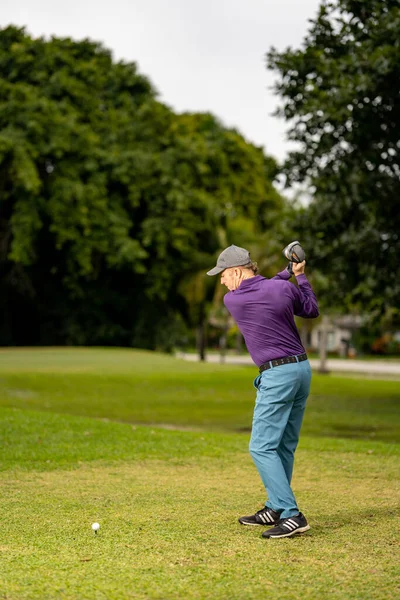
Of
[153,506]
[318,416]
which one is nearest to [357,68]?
[318,416]

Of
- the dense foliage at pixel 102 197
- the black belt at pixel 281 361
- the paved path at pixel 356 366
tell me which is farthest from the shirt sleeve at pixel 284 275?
the paved path at pixel 356 366

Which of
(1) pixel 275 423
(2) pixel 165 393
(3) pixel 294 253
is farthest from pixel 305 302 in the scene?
(2) pixel 165 393

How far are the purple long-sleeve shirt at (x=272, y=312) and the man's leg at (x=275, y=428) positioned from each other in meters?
0.18

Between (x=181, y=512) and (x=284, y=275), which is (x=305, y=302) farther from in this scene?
(x=181, y=512)

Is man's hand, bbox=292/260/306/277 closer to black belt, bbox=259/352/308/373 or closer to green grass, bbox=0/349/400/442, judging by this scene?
black belt, bbox=259/352/308/373

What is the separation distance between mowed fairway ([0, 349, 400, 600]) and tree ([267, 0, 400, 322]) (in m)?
4.39

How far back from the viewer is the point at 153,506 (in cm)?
816

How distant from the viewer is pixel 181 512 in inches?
309

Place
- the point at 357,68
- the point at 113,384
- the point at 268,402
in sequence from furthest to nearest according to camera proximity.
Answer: the point at 113,384, the point at 357,68, the point at 268,402

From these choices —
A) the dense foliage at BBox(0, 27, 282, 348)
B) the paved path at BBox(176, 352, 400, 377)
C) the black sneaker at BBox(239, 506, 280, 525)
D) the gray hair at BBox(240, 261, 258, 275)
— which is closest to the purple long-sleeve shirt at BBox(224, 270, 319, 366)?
the gray hair at BBox(240, 261, 258, 275)

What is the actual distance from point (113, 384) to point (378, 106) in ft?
45.3

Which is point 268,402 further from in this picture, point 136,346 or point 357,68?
point 136,346

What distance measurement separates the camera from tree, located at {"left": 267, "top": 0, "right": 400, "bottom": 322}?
17.6m

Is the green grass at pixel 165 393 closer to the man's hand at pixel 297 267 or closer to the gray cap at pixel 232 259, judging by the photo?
the man's hand at pixel 297 267
